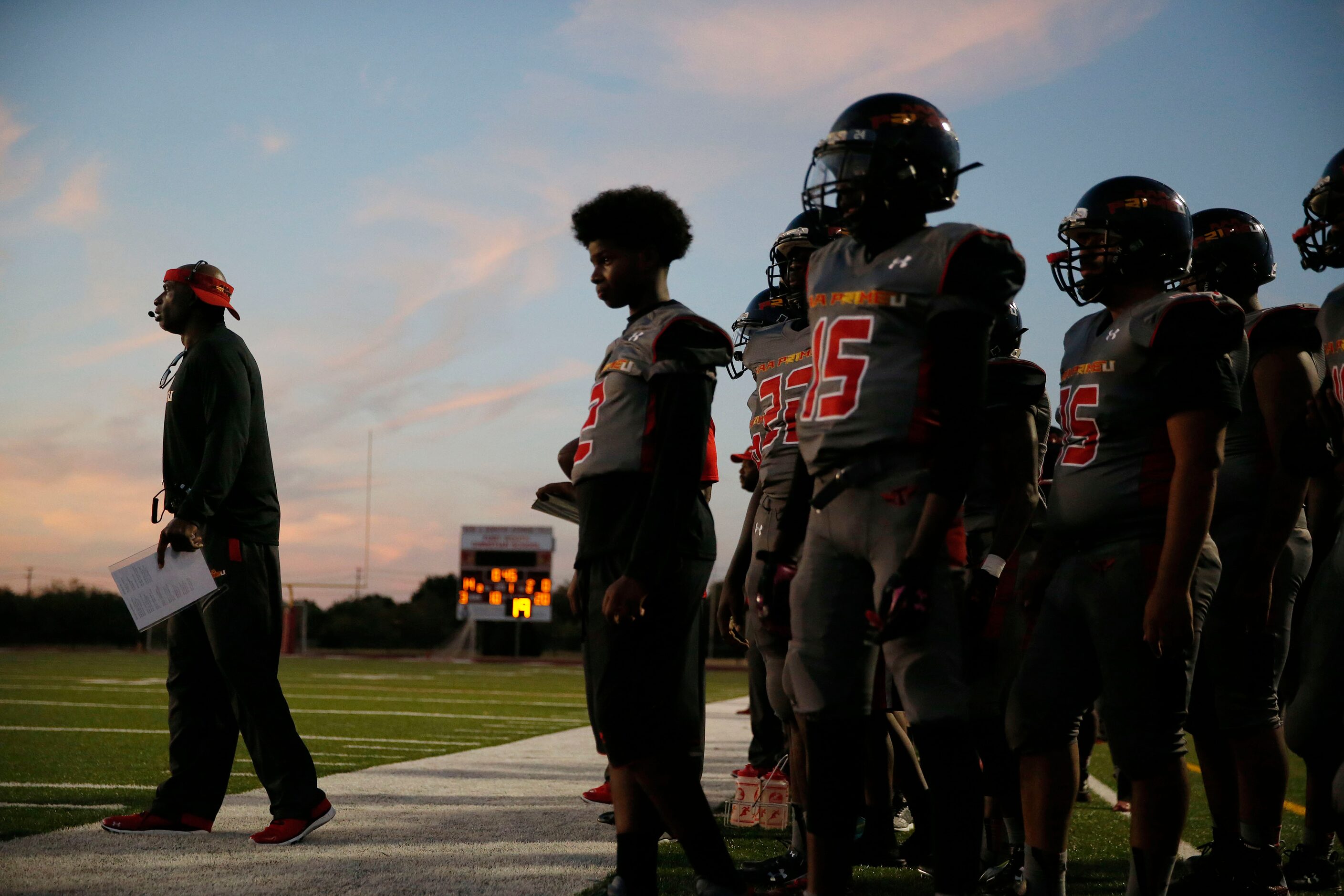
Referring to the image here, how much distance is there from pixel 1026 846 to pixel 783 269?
2.32m

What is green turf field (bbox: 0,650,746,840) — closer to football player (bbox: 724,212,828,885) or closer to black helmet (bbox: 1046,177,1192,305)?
football player (bbox: 724,212,828,885)

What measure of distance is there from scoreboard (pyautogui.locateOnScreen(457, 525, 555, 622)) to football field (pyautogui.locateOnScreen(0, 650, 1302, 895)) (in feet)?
54.1

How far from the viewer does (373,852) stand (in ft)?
13.2

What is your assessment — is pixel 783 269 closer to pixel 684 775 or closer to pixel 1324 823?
pixel 684 775

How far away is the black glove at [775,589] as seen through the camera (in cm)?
317

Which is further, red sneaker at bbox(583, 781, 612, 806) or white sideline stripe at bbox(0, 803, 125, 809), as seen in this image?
red sneaker at bbox(583, 781, 612, 806)

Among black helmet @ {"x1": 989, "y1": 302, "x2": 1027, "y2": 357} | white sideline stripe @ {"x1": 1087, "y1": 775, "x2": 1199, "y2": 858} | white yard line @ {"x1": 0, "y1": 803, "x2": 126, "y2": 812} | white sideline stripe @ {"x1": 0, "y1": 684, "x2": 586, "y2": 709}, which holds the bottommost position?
white sideline stripe @ {"x1": 0, "y1": 684, "x2": 586, "y2": 709}

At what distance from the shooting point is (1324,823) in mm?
4090

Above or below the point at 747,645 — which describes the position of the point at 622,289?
above

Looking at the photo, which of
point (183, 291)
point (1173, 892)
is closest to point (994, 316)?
point (1173, 892)

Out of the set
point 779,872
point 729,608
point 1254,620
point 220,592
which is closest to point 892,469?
point 729,608

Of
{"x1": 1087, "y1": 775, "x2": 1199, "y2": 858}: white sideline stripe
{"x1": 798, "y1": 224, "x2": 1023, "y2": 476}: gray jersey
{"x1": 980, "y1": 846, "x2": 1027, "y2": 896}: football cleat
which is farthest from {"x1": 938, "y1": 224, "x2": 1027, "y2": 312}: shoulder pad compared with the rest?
{"x1": 1087, "y1": 775, "x2": 1199, "y2": 858}: white sideline stripe

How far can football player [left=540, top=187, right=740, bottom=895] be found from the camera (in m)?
3.05

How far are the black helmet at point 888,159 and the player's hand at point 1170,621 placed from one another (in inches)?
44.0
